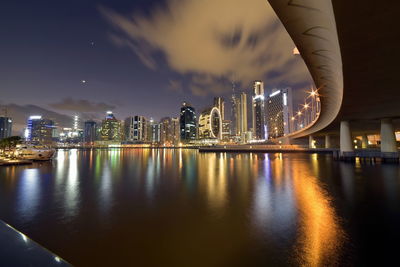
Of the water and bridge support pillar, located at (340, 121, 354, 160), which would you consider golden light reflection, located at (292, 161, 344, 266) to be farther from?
bridge support pillar, located at (340, 121, 354, 160)

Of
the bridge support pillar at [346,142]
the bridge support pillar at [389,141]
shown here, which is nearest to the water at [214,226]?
the bridge support pillar at [389,141]

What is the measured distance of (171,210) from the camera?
1218cm

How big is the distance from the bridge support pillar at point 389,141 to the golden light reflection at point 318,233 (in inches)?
1444

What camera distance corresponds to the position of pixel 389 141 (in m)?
39.0

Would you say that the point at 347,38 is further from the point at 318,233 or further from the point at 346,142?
the point at 346,142

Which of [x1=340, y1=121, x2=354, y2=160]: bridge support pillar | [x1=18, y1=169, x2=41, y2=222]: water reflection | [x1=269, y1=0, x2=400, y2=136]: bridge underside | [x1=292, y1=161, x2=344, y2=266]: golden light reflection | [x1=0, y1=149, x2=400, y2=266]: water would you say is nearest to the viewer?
[x1=292, y1=161, x2=344, y2=266]: golden light reflection

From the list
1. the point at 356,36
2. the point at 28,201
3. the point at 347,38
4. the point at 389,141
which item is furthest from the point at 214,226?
the point at 389,141

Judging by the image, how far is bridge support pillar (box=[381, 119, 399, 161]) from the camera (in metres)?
38.5

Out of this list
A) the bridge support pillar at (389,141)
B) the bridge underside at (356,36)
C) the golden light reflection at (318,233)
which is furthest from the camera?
the bridge support pillar at (389,141)

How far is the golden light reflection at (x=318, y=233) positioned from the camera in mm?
6695

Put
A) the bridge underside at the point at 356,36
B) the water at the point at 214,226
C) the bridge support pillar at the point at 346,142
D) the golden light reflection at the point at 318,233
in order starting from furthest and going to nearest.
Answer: the bridge support pillar at the point at 346,142 < the bridge underside at the point at 356,36 < the water at the point at 214,226 < the golden light reflection at the point at 318,233

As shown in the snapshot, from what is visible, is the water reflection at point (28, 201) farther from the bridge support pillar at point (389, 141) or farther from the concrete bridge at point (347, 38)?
the bridge support pillar at point (389, 141)

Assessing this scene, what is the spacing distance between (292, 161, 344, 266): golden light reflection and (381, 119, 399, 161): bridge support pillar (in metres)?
36.7

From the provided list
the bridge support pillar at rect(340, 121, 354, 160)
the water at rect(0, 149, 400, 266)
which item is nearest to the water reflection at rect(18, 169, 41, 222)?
the water at rect(0, 149, 400, 266)
